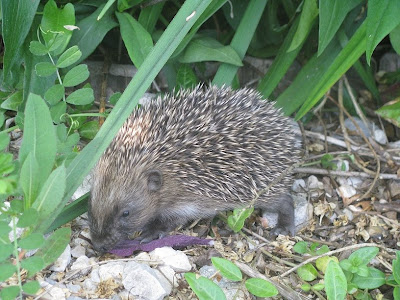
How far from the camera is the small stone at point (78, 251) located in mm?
4121

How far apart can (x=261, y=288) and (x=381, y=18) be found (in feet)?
6.37

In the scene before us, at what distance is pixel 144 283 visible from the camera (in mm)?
3711

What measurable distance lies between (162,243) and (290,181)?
1.15 m

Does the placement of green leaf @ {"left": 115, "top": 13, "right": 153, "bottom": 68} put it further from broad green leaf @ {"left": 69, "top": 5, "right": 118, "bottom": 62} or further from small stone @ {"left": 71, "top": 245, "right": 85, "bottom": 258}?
small stone @ {"left": 71, "top": 245, "right": 85, "bottom": 258}

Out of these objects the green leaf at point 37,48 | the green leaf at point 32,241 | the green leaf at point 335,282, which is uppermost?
the green leaf at point 37,48

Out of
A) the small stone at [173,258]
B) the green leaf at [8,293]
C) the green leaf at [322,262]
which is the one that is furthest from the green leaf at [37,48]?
the green leaf at [322,262]

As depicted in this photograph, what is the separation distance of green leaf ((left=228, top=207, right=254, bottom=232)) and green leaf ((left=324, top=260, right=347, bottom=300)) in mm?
763

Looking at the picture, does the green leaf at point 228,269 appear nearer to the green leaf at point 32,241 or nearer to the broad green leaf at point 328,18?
the green leaf at point 32,241

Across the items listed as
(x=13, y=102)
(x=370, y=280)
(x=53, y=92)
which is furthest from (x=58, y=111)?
(x=370, y=280)

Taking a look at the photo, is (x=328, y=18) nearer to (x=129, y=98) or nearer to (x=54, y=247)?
(x=129, y=98)

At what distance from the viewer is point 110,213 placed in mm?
4195

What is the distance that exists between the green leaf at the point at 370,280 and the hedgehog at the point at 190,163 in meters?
0.85

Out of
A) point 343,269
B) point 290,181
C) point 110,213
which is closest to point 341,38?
point 290,181

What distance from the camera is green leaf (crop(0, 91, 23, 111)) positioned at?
4.49 metres
